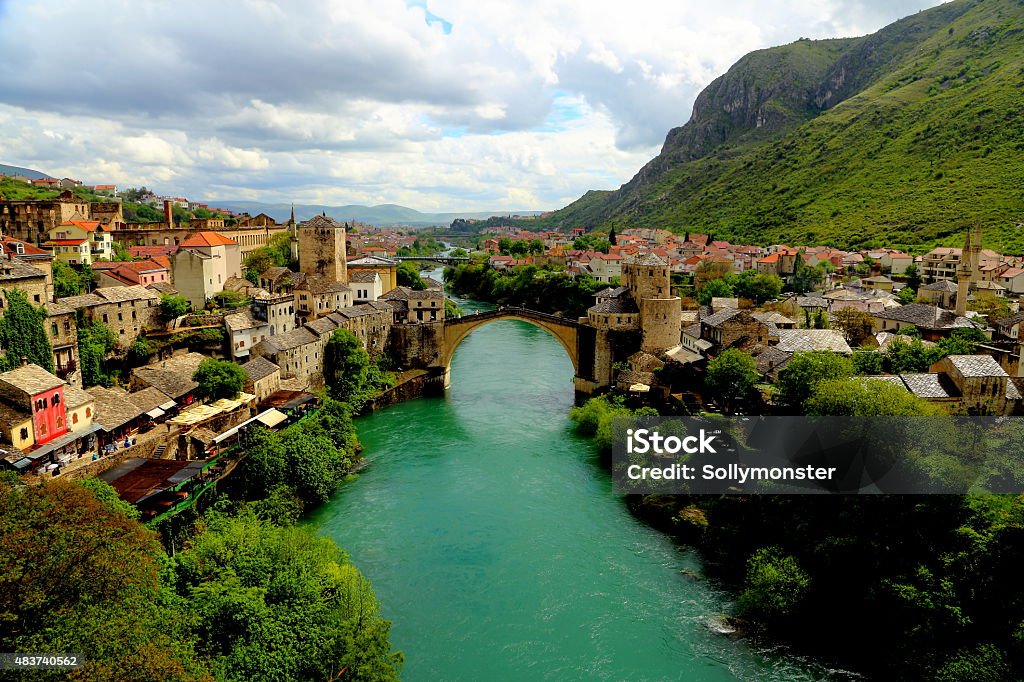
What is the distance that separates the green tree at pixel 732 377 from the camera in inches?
936

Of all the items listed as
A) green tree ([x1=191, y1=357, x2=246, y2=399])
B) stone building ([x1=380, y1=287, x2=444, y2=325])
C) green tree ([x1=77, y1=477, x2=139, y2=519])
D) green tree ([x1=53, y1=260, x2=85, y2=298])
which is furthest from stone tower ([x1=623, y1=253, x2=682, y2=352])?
green tree ([x1=53, y1=260, x2=85, y2=298])

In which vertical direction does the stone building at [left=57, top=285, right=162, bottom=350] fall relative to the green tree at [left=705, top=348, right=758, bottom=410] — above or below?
above

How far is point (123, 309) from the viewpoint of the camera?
25.8 m

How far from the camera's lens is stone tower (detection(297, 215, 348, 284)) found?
40.5 meters

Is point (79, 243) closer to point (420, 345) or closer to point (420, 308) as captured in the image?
point (420, 308)

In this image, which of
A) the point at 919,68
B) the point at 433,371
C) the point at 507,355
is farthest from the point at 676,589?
the point at 919,68

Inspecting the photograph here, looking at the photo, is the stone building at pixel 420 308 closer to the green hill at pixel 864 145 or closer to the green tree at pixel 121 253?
the green tree at pixel 121 253

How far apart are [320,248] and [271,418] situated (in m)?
19.3

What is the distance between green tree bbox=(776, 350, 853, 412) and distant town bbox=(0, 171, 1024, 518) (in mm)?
1187

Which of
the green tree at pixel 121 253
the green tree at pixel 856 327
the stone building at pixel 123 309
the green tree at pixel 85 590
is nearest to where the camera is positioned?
the green tree at pixel 85 590

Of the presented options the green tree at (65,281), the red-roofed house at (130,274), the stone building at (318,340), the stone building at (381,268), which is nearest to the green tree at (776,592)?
the stone building at (318,340)

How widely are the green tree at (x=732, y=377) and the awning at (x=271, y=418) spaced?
49.0 ft

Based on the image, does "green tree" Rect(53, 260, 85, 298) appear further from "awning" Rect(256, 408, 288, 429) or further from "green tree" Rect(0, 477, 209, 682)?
"green tree" Rect(0, 477, 209, 682)

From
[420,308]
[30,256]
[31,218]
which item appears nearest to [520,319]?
[420,308]
